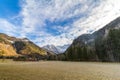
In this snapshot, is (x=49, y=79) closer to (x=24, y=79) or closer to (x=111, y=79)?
(x=24, y=79)

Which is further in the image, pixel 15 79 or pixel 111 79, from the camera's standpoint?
pixel 111 79

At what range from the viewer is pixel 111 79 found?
48188mm

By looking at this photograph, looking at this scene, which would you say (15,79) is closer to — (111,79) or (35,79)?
(35,79)

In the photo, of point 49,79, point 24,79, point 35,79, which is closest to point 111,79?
point 49,79

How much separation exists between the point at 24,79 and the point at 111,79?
25.0m

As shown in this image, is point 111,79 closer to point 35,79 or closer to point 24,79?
point 35,79

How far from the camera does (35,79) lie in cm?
4494

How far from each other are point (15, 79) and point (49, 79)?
9047 mm

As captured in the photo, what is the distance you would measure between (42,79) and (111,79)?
20.1 m

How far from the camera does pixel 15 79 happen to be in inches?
1724

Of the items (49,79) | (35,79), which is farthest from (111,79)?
(35,79)

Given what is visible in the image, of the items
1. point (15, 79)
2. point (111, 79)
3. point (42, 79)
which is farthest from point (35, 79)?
point (111, 79)

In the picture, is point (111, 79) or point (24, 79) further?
point (111, 79)

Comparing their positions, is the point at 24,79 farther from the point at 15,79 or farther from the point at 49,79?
the point at 49,79
